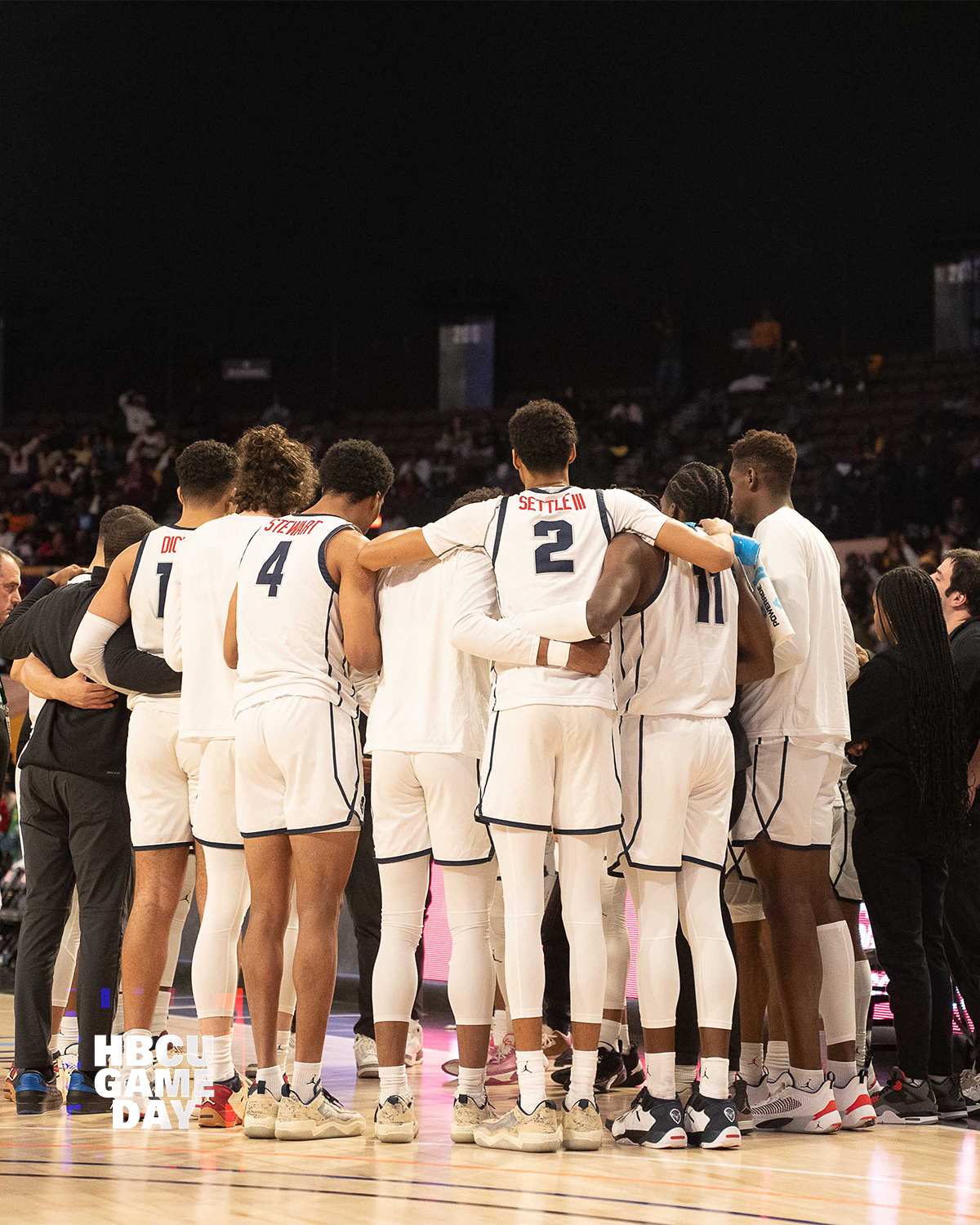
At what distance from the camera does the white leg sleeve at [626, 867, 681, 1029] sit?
372 cm

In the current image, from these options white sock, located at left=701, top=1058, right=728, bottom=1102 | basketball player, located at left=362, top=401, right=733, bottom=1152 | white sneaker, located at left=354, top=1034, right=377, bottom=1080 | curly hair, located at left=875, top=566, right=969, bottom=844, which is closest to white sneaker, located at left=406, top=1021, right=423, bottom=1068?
white sneaker, located at left=354, top=1034, right=377, bottom=1080

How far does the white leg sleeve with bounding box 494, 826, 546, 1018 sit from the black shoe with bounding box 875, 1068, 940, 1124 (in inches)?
49.9

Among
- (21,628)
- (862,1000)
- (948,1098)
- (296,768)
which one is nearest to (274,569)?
(296,768)

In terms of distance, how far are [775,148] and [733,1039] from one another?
16.8 meters

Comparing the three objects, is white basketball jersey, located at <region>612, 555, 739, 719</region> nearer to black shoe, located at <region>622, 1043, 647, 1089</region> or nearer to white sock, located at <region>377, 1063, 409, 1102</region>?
white sock, located at <region>377, 1063, 409, 1102</region>

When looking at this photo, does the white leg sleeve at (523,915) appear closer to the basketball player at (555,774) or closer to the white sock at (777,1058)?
the basketball player at (555,774)

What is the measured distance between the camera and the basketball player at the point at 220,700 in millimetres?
3943

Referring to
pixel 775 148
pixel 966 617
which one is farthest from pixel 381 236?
pixel 966 617

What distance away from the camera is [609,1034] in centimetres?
459

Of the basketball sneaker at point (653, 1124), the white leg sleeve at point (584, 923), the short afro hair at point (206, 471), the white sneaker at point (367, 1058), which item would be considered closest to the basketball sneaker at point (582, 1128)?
the basketball sneaker at point (653, 1124)

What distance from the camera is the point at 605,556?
12.3 feet

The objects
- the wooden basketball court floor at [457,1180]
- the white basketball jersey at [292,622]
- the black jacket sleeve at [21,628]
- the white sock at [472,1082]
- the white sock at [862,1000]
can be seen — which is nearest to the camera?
the wooden basketball court floor at [457,1180]

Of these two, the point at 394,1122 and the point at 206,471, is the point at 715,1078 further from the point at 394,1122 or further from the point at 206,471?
the point at 206,471

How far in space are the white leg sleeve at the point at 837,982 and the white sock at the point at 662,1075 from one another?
0.64 metres
